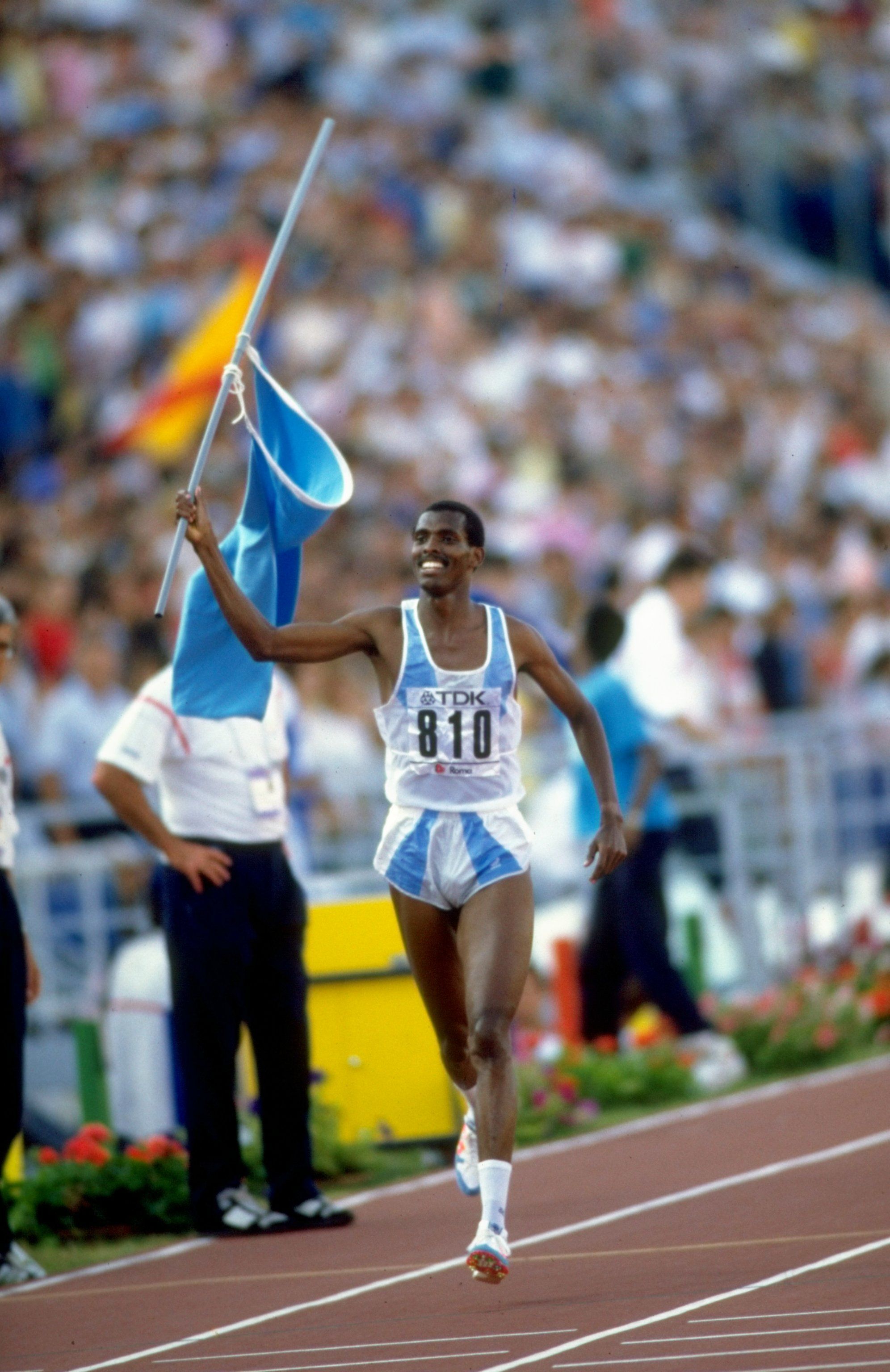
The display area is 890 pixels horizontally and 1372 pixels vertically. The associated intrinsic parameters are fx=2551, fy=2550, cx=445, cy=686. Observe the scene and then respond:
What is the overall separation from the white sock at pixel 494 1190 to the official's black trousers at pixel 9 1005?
2.07 meters

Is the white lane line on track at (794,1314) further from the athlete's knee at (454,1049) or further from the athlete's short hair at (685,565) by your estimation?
the athlete's short hair at (685,565)

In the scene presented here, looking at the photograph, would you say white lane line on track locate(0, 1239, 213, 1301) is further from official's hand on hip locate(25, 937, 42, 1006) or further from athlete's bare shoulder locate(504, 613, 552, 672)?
athlete's bare shoulder locate(504, 613, 552, 672)

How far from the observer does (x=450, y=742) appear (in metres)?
7.62

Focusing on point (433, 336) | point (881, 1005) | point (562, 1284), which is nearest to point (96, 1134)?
point (562, 1284)

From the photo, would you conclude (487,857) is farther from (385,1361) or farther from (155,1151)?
(155,1151)

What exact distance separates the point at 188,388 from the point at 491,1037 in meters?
10.2

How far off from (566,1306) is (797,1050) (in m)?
6.06

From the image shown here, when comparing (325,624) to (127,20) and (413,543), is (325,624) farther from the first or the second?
(127,20)

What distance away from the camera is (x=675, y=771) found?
47.6 feet

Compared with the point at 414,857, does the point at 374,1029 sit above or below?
below

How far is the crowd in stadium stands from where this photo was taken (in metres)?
16.2

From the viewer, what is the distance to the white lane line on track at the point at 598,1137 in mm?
9000

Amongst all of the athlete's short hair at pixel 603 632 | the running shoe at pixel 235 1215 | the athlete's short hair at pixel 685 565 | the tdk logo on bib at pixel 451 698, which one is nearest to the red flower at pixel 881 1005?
the athlete's short hair at pixel 685 565

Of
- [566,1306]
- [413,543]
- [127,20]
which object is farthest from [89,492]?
[566,1306]
